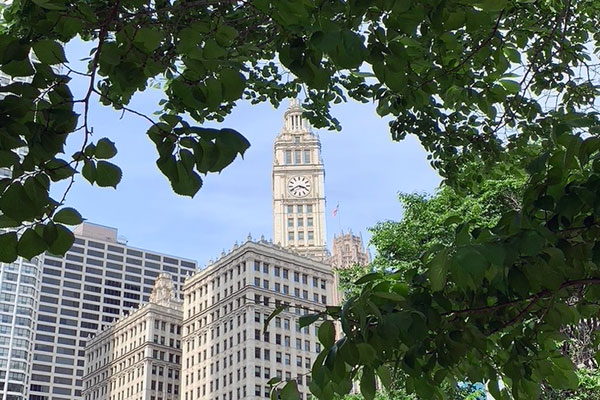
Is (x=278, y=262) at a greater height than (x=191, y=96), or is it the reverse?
(x=278, y=262)

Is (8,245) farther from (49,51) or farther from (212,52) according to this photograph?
(212,52)

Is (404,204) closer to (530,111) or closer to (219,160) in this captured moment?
(530,111)

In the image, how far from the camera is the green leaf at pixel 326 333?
10.5 feet

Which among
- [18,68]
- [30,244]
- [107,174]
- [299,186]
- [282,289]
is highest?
[299,186]

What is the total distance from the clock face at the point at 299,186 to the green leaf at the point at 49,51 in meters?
139

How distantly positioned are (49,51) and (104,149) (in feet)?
1.58

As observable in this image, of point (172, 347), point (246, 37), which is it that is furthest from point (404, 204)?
point (172, 347)

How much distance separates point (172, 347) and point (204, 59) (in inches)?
3893

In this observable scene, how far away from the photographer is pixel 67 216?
3.03 meters

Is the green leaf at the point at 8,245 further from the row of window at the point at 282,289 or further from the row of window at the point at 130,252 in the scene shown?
the row of window at the point at 130,252

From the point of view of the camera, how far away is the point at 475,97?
5371 millimetres

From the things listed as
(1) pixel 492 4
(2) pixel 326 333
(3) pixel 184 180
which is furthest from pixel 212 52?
(2) pixel 326 333

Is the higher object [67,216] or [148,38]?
[148,38]

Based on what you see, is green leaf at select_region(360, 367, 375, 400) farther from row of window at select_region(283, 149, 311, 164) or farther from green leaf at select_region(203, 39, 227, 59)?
row of window at select_region(283, 149, 311, 164)
